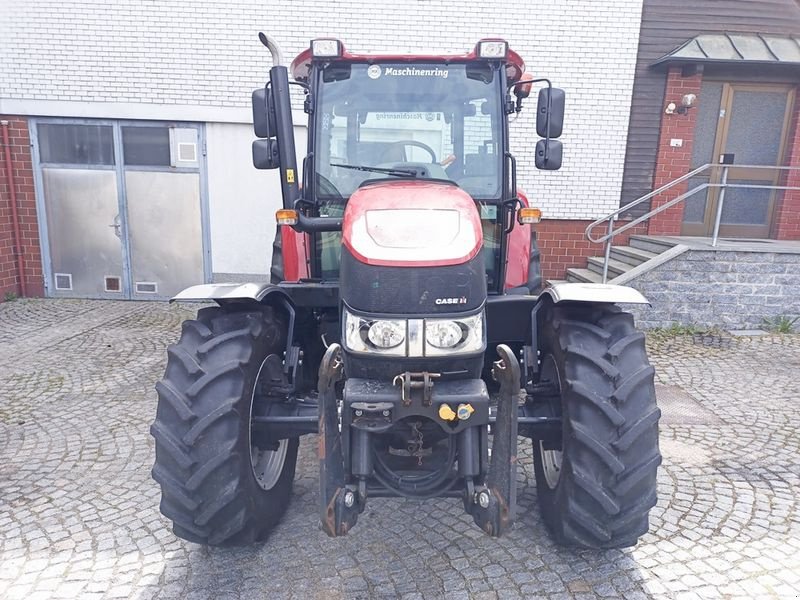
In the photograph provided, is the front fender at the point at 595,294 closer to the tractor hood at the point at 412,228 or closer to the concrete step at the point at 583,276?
the tractor hood at the point at 412,228

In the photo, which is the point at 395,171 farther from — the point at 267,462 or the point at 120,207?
the point at 120,207

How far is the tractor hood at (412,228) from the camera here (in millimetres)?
2262

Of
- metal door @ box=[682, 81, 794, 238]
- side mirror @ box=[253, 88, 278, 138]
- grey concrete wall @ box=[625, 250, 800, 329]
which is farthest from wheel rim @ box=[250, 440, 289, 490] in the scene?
metal door @ box=[682, 81, 794, 238]

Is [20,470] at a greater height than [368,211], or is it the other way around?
[368,211]

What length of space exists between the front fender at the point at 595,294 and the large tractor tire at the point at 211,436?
142 cm

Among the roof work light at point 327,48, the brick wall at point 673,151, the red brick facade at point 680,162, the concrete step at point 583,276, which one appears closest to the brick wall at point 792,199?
the red brick facade at point 680,162

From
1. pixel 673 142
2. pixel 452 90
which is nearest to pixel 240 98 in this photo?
pixel 452 90

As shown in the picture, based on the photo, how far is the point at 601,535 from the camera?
2.42 meters

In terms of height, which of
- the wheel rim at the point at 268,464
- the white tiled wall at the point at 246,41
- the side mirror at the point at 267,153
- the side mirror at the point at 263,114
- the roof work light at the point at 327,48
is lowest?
the wheel rim at the point at 268,464

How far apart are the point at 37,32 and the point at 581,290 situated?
27.9 ft

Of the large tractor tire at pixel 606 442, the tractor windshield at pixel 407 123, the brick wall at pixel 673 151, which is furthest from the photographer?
the brick wall at pixel 673 151

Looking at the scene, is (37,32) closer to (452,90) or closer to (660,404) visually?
(452,90)

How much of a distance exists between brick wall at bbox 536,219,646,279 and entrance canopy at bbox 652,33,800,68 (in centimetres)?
227

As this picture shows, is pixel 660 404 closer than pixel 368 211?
No
